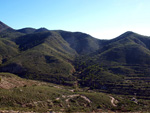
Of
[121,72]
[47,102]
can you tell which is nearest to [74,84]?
[47,102]

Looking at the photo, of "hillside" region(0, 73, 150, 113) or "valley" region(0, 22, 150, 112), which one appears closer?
"hillside" region(0, 73, 150, 113)

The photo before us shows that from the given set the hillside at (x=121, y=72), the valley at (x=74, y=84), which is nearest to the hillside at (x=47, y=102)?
the valley at (x=74, y=84)

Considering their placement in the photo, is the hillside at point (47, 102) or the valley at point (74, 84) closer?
the hillside at point (47, 102)

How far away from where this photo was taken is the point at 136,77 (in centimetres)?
6378

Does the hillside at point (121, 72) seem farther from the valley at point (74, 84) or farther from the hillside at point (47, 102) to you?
the hillside at point (47, 102)

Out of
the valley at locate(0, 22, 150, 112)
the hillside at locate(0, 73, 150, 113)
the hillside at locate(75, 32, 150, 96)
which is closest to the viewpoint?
the hillside at locate(0, 73, 150, 113)

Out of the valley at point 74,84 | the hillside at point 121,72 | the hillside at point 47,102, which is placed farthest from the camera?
the hillside at point 121,72

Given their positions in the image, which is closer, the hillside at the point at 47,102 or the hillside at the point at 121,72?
the hillside at the point at 47,102

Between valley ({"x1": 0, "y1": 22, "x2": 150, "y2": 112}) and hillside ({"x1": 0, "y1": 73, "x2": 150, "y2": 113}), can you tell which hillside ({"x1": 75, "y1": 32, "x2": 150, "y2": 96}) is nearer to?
valley ({"x1": 0, "y1": 22, "x2": 150, "y2": 112})

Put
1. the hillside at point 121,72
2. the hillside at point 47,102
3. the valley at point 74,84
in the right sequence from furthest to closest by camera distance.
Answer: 1. the hillside at point 121,72
2. the valley at point 74,84
3. the hillside at point 47,102

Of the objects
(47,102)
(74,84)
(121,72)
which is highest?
(121,72)

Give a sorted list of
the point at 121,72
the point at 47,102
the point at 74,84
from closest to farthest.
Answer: the point at 47,102 < the point at 74,84 < the point at 121,72

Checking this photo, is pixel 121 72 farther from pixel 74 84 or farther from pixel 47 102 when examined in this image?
pixel 47 102

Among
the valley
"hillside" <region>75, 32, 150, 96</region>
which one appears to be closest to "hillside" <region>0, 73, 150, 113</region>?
the valley
